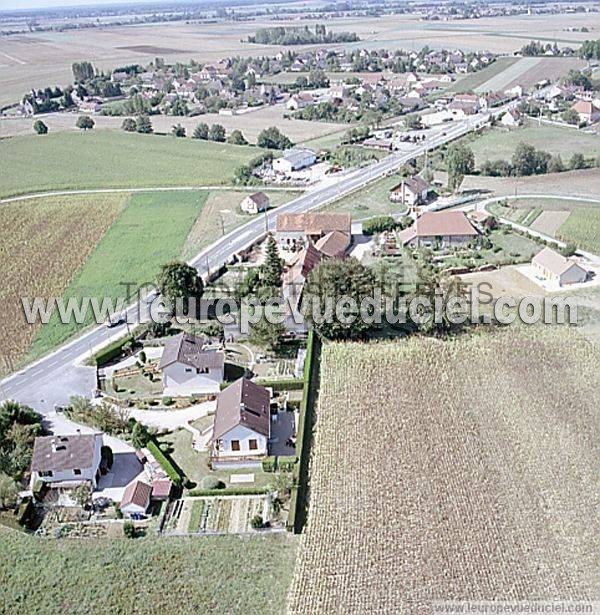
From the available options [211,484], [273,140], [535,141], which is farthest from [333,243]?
[535,141]

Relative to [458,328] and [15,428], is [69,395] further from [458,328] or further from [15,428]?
[458,328]

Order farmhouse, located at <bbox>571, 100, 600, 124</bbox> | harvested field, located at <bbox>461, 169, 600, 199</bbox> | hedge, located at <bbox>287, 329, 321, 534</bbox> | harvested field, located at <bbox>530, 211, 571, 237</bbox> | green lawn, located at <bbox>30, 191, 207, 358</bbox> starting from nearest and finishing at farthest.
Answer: hedge, located at <bbox>287, 329, 321, 534</bbox>, green lawn, located at <bbox>30, 191, 207, 358</bbox>, harvested field, located at <bbox>530, 211, 571, 237</bbox>, harvested field, located at <bbox>461, 169, 600, 199</bbox>, farmhouse, located at <bbox>571, 100, 600, 124</bbox>

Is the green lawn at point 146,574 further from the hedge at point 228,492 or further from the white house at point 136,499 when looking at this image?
the hedge at point 228,492

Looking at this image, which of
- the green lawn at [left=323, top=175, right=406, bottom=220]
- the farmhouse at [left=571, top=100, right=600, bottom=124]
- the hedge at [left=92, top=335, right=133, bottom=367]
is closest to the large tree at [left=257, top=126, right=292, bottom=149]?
the green lawn at [left=323, top=175, right=406, bottom=220]

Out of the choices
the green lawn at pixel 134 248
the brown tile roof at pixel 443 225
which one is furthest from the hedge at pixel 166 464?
the brown tile roof at pixel 443 225

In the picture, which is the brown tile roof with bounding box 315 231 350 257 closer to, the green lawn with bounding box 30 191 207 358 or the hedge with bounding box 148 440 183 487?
the green lawn with bounding box 30 191 207 358

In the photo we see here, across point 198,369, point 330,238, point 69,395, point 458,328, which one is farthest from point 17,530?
point 330,238

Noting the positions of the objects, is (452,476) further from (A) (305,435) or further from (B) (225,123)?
(B) (225,123)
